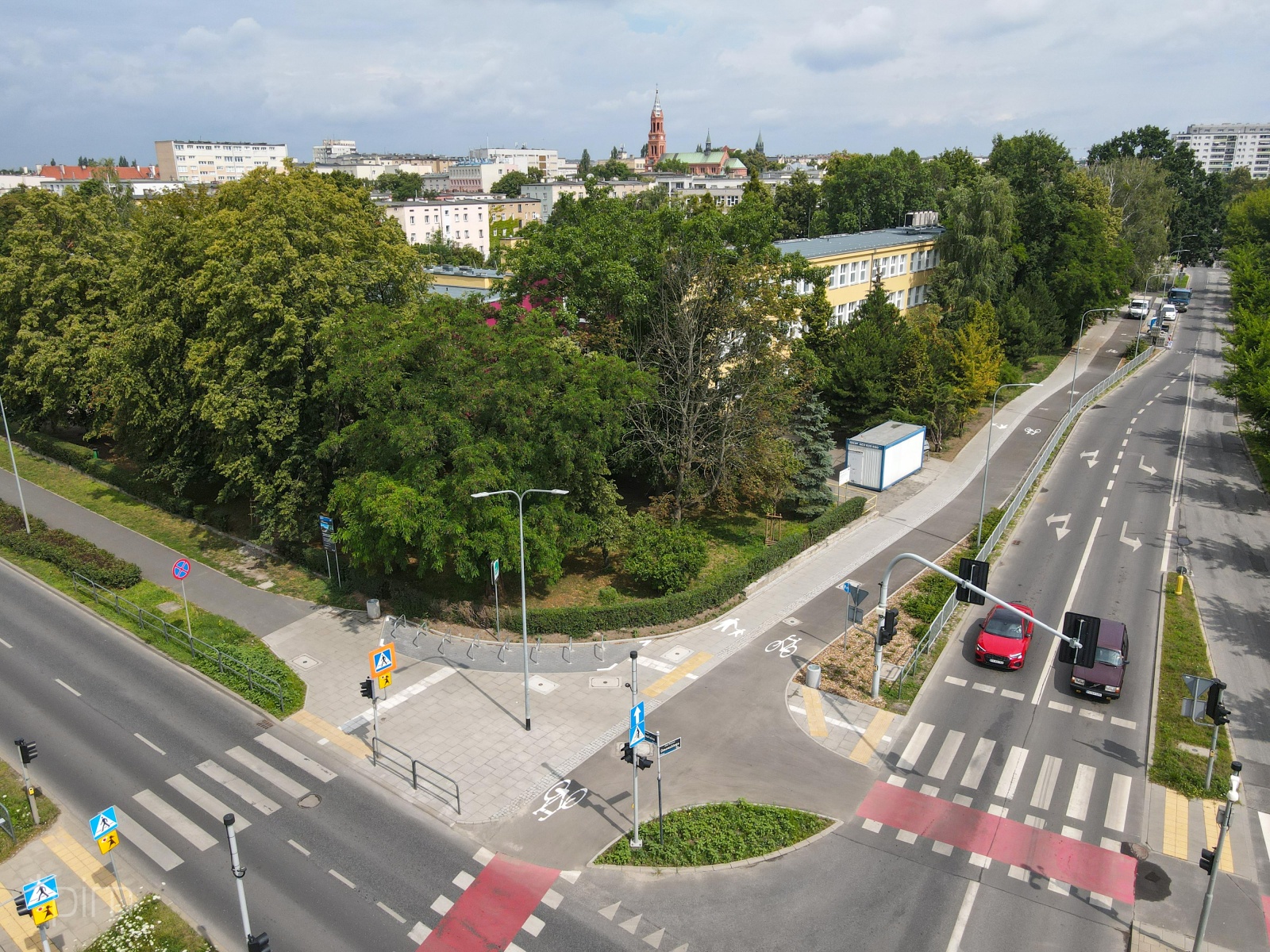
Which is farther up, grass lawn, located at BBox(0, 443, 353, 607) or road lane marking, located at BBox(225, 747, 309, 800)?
grass lawn, located at BBox(0, 443, 353, 607)

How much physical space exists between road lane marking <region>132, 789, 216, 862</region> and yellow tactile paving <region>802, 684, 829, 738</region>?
48.4 feet

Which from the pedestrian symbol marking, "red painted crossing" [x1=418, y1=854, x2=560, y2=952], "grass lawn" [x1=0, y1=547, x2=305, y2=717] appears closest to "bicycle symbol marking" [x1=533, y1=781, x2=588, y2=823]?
"red painted crossing" [x1=418, y1=854, x2=560, y2=952]

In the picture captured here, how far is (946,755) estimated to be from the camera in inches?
832

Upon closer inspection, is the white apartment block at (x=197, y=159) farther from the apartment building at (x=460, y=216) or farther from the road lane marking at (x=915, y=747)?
the road lane marking at (x=915, y=747)

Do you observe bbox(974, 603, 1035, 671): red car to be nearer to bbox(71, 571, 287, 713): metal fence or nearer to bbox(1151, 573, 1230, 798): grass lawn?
bbox(1151, 573, 1230, 798): grass lawn

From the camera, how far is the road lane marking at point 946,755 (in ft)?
67.1

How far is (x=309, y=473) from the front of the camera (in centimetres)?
3073

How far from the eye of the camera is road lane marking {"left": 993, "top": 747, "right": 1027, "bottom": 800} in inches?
776

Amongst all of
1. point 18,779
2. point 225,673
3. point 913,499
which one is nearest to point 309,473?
point 225,673

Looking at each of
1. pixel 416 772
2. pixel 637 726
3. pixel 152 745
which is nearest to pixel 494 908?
pixel 637 726

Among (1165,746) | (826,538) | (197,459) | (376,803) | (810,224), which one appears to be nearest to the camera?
(376,803)

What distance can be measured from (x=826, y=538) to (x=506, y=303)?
16.1 metres

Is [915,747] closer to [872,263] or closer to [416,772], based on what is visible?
[416,772]

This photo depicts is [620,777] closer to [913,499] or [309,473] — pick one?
[309,473]
